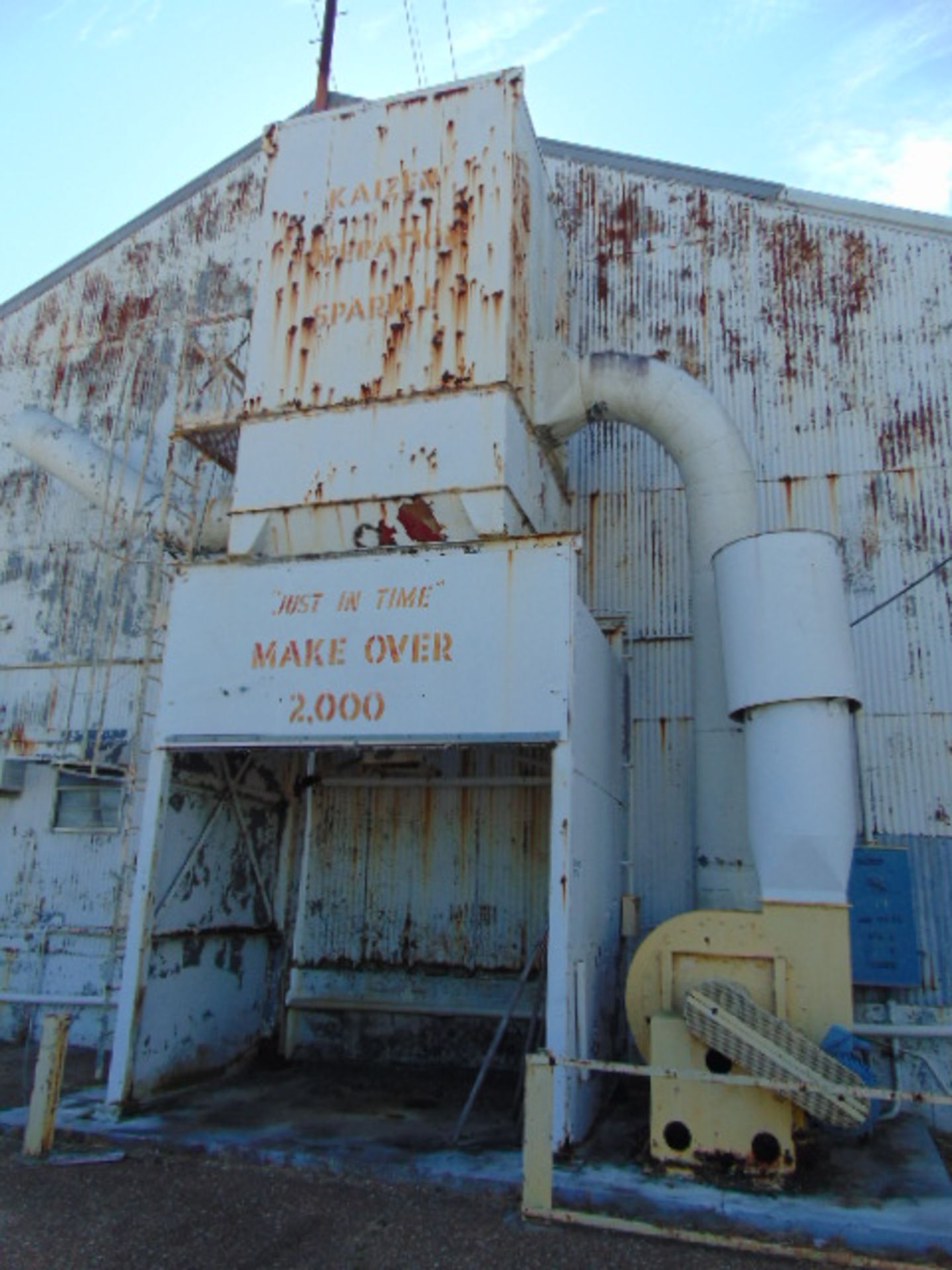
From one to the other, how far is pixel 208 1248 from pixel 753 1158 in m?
3.72

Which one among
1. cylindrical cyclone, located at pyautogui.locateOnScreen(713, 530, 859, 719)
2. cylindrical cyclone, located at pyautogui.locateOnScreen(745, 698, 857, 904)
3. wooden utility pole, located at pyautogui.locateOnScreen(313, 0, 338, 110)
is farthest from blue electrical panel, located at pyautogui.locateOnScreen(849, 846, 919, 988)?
wooden utility pole, located at pyautogui.locateOnScreen(313, 0, 338, 110)

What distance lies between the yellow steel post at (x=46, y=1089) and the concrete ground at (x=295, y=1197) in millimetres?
164

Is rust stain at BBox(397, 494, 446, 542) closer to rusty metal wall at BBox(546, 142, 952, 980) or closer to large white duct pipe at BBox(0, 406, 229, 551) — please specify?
rusty metal wall at BBox(546, 142, 952, 980)

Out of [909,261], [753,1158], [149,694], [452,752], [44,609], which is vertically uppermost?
[909,261]

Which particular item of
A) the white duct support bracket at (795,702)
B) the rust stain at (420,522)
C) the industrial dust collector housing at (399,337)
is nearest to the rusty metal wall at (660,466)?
the industrial dust collector housing at (399,337)

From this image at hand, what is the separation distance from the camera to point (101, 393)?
1491 centimetres

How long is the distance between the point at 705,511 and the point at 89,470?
8710mm

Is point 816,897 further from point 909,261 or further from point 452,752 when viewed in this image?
point 909,261

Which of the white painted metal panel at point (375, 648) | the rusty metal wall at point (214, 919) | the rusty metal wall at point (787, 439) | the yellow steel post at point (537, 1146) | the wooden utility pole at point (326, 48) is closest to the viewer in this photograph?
the yellow steel post at point (537, 1146)

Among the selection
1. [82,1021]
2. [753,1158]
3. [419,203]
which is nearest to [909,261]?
[419,203]

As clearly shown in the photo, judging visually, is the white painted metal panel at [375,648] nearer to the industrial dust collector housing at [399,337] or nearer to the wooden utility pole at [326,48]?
the industrial dust collector housing at [399,337]

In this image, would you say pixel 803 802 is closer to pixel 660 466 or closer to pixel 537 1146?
pixel 537 1146

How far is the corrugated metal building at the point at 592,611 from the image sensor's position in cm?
1033

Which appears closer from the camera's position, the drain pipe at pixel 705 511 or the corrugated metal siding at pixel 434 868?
the drain pipe at pixel 705 511
